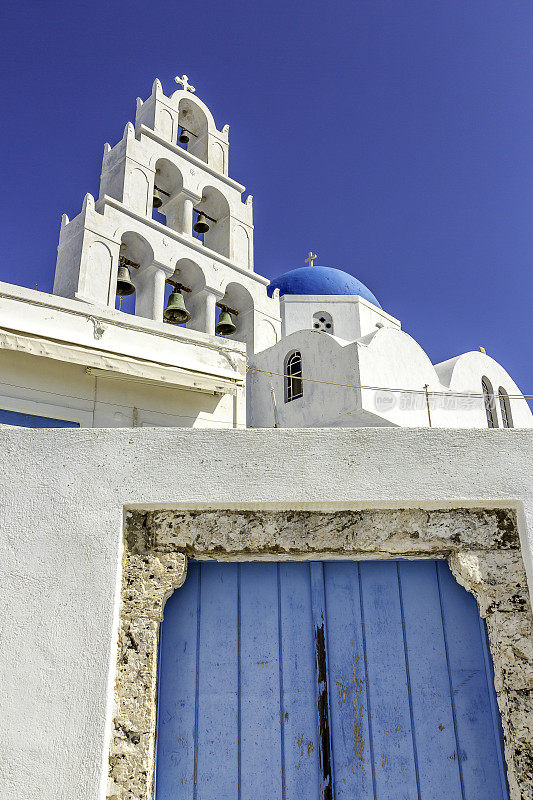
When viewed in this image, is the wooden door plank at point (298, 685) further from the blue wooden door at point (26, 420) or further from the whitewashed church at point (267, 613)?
the blue wooden door at point (26, 420)

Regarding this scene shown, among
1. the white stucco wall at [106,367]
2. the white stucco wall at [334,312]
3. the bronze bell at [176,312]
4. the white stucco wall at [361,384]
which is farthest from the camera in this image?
the white stucco wall at [334,312]

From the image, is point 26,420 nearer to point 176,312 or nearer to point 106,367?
point 106,367

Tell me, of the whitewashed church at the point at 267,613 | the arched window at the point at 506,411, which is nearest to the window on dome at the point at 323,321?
the arched window at the point at 506,411

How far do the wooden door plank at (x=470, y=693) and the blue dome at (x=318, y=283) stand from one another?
53.3 feet

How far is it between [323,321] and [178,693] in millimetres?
15441

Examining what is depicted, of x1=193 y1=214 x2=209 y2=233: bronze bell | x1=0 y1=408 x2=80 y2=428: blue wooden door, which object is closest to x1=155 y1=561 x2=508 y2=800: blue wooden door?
x1=0 y1=408 x2=80 y2=428: blue wooden door

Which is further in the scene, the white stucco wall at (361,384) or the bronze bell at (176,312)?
the white stucco wall at (361,384)

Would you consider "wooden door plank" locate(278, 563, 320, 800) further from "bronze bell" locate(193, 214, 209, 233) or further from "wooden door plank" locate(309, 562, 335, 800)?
"bronze bell" locate(193, 214, 209, 233)

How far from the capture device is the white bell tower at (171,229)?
10797mm

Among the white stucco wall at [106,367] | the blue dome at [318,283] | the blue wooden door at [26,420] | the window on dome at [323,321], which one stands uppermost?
the blue dome at [318,283]

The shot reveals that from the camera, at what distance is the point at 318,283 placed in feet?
61.9

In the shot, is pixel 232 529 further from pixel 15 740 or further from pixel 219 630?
pixel 15 740

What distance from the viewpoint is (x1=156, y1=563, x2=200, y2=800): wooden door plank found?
2639 mm

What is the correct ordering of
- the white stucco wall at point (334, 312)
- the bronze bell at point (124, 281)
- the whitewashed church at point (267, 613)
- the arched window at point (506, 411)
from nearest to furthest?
the whitewashed church at point (267, 613), the bronze bell at point (124, 281), the arched window at point (506, 411), the white stucco wall at point (334, 312)
